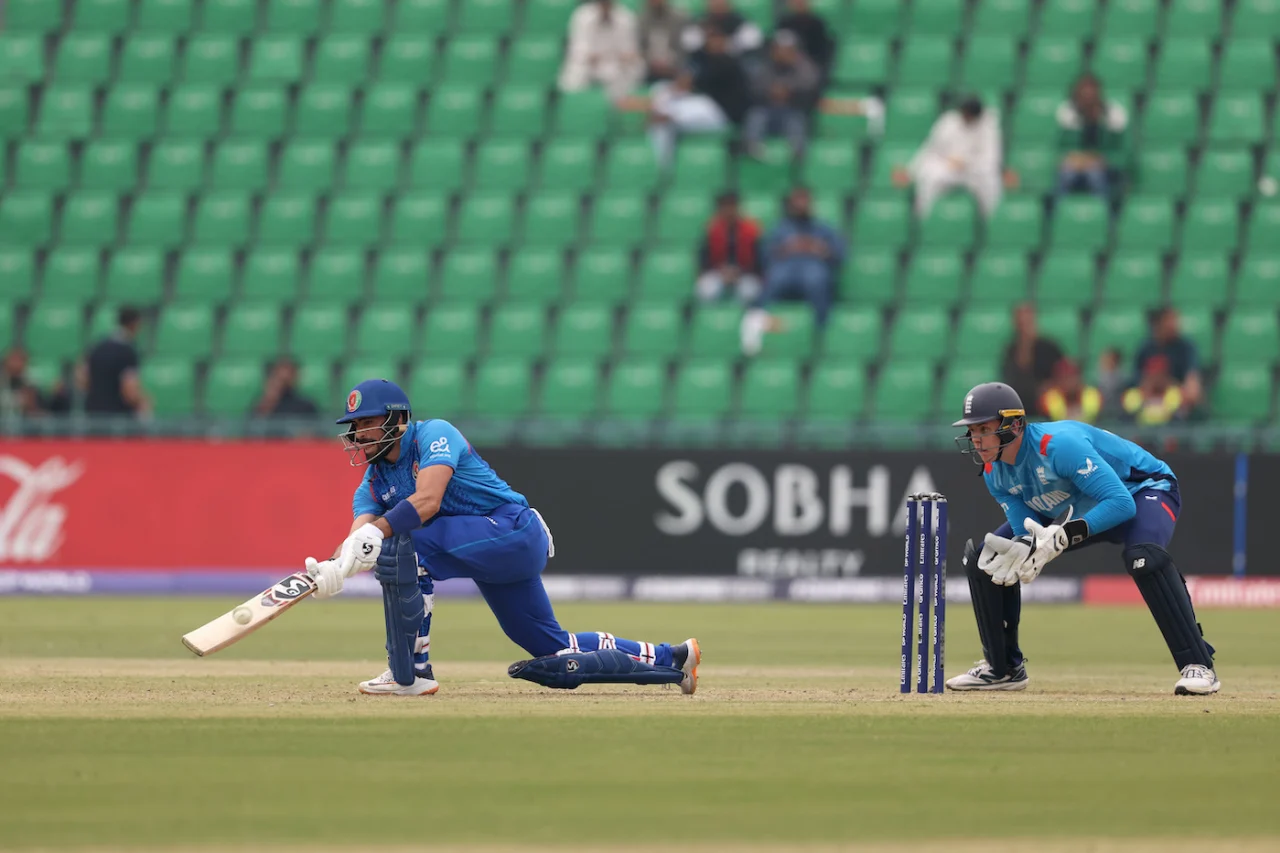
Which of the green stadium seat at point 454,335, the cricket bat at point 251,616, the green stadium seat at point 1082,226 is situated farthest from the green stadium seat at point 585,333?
the cricket bat at point 251,616

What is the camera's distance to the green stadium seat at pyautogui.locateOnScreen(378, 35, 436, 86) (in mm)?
24750

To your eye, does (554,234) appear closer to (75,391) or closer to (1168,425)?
(75,391)

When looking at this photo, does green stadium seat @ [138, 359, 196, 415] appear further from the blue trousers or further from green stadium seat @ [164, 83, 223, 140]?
the blue trousers

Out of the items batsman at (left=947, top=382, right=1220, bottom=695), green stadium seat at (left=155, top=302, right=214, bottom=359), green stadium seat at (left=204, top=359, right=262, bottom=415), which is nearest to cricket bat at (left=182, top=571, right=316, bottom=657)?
batsman at (left=947, top=382, right=1220, bottom=695)

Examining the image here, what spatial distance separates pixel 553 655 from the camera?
33.2ft

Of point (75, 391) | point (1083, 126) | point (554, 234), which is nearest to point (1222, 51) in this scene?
point (1083, 126)

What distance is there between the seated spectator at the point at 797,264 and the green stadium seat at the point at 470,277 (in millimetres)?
3016

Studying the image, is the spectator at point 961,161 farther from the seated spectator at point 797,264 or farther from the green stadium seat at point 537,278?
the green stadium seat at point 537,278

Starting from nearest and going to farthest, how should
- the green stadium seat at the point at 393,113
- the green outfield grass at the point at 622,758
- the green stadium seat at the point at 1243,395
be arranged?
the green outfield grass at the point at 622,758 → the green stadium seat at the point at 1243,395 → the green stadium seat at the point at 393,113

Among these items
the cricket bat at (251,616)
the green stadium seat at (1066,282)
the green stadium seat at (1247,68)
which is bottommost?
the cricket bat at (251,616)

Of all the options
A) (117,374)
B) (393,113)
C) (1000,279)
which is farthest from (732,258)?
(117,374)

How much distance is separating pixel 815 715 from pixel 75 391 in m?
14.2

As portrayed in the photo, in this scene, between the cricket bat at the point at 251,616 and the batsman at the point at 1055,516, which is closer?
the cricket bat at the point at 251,616

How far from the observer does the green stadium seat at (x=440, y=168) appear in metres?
23.4
